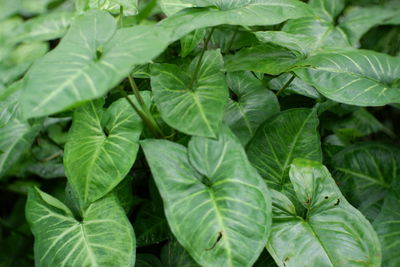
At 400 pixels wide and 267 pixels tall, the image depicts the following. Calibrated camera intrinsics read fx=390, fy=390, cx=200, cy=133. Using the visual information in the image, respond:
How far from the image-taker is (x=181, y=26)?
0.82 metres

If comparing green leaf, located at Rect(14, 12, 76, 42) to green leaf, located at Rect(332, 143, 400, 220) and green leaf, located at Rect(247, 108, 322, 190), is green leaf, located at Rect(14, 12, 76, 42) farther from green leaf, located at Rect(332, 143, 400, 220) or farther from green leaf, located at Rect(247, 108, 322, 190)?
green leaf, located at Rect(332, 143, 400, 220)

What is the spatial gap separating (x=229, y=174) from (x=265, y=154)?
20 centimetres

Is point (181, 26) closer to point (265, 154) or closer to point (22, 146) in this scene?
point (265, 154)

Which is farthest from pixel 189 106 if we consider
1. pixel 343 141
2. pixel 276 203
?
pixel 343 141

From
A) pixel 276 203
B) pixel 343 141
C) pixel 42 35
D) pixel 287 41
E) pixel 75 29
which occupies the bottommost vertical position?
pixel 343 141

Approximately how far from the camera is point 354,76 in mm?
977

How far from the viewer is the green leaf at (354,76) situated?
0.92 meters

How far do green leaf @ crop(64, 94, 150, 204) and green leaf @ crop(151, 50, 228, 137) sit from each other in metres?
0.10

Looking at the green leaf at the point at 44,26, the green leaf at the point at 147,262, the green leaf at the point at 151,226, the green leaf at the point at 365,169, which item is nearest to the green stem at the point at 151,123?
the green leaf at the point at 151,226

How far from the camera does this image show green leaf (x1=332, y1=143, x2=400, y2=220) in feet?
3.55

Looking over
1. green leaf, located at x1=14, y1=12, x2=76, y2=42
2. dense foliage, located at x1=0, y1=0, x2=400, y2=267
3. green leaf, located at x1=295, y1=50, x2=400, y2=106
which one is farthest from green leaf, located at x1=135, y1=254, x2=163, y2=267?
green leaf, located at x1=14, y1=12, x2=76, y2=42

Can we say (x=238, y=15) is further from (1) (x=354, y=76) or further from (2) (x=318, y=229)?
(2) (x=318, y=229)

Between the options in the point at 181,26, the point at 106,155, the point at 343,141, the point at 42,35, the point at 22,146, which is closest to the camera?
the point at 181,26

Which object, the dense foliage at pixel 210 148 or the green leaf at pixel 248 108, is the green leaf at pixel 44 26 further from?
the green leaf at pixel 248 108
